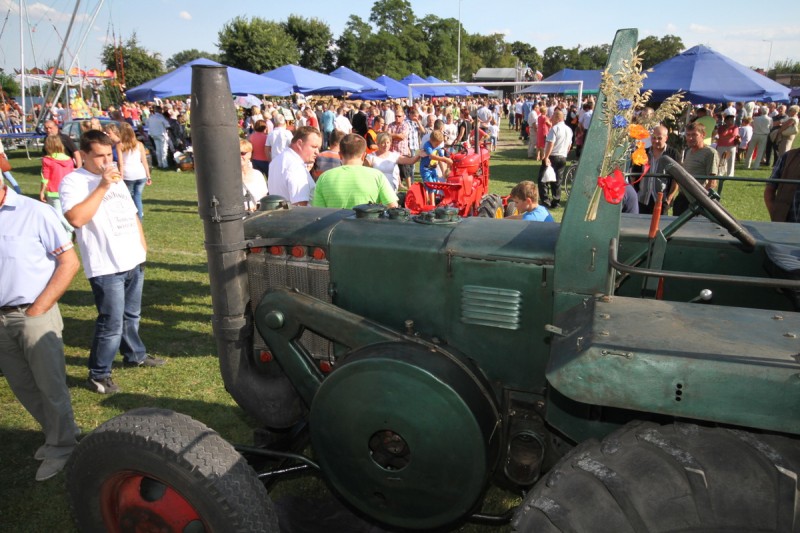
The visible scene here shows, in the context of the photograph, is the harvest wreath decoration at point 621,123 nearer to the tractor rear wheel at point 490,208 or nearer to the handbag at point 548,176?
the tractor rear wheel at point 490,208

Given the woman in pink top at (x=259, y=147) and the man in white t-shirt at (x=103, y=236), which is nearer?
the man in white t-shirt at (x=103, y=236)

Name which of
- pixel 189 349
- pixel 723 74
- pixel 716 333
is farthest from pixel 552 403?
pixel 723 74

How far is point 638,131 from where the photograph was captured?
1974 mm

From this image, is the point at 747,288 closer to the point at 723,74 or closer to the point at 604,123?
the point at 604,123

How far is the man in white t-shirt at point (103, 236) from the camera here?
4.22 m

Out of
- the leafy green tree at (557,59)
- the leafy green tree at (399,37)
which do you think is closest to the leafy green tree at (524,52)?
the leafy green tree at (557,59)

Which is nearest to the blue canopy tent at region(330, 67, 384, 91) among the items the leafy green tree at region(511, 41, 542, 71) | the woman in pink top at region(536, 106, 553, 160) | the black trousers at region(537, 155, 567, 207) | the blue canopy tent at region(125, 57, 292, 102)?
the blue canopy tent at region(125, 57, 292, 102)

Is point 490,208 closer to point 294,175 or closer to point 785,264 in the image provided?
point 294,175

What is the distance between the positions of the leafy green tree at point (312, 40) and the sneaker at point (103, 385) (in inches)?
2331

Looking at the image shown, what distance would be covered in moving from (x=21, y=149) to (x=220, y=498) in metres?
25.9

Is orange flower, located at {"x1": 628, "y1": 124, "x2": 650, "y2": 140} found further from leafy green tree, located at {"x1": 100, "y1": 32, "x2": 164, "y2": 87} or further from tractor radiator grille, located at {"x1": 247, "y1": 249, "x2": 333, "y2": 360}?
leafy green tree, located at {"x1": 100, "y1": 32, "x2": 164, "y2": 87}

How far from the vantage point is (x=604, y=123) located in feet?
7.07

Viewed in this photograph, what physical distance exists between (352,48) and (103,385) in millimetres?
58211

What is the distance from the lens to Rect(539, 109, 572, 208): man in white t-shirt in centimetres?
1141
